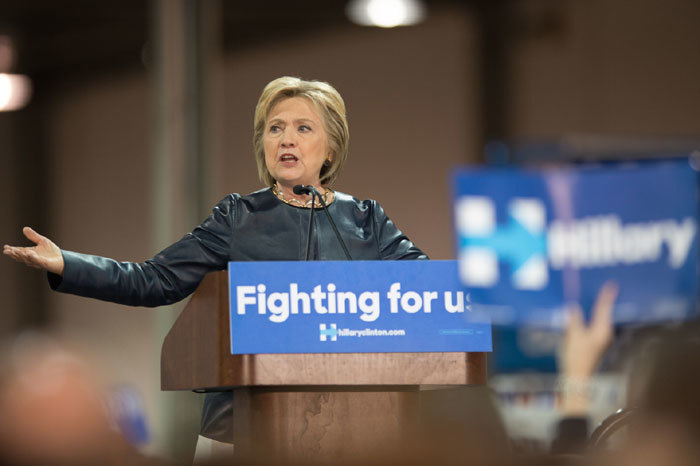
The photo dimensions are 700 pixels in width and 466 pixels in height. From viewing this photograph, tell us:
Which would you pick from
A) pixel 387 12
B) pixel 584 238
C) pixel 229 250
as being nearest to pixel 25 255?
pixel 229 250

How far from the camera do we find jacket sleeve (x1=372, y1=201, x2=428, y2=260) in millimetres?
2252

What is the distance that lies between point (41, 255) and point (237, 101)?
5.83m

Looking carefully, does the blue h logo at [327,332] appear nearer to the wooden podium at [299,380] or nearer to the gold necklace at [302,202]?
the wooden podium at [299,380]

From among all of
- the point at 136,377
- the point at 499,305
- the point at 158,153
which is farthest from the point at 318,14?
the point at 499,305

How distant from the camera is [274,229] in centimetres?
219

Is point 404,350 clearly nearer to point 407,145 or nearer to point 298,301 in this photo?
point 298,301

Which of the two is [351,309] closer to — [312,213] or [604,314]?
[312,213]

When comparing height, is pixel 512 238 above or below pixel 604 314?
above

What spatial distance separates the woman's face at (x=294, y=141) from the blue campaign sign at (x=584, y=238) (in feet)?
6.99

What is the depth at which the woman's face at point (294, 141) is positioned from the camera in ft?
7.29

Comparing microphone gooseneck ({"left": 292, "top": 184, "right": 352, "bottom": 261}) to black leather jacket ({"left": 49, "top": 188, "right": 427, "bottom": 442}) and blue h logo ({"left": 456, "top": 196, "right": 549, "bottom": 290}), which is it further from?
blue h logo ({"left": 456, "top": 196, "right": 549, "bottom": 290})

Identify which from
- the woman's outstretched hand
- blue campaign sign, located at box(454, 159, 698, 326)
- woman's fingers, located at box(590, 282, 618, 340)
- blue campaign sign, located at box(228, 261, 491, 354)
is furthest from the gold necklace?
woman's fingers, located at box(590, 282, 618, 340)

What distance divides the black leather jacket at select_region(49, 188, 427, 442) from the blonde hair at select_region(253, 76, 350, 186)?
0.20 ft

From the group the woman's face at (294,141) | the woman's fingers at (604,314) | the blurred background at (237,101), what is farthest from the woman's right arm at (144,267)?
the blurred background at (237,101)
